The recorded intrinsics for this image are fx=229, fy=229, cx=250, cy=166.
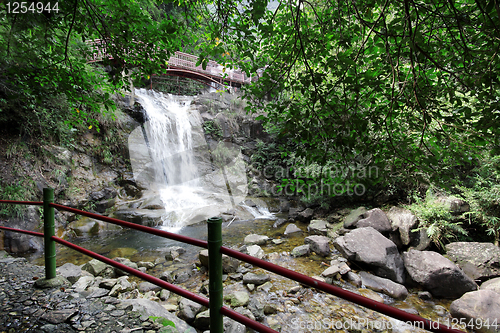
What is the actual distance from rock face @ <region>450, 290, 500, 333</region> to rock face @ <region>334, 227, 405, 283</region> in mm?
981

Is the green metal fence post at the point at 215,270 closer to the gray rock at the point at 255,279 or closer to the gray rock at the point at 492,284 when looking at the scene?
the gray rock at the point at 255,279

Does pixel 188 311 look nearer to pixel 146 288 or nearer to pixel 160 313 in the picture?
pixel 160 313

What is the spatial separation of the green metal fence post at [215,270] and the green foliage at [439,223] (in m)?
5.62

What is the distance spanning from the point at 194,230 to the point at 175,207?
2.08 meters

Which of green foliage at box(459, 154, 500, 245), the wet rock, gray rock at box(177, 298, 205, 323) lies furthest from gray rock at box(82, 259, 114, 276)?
green foliage at box(459, 154, 500, 245)

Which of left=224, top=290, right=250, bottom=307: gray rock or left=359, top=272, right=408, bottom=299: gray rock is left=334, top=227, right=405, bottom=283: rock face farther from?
left=224, top=290, right=250, bottom=307: gray rock

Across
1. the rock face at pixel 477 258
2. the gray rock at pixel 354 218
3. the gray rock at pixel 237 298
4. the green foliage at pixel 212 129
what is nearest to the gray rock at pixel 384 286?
the rock face at pixel 477 258

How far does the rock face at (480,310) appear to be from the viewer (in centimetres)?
321

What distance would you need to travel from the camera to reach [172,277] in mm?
4637

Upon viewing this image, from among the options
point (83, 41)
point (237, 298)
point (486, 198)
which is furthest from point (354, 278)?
point (83, 41)

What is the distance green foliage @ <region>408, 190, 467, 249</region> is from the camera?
509cm

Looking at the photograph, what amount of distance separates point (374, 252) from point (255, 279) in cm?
251

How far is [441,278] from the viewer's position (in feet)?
13.2

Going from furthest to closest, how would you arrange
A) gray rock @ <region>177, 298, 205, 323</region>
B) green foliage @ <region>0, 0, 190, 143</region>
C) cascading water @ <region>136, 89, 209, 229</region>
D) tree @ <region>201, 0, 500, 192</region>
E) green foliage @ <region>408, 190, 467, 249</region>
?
cascading water @ <region>136, 89, 209, 229</region>, green foliage @ <region>408, 190, 467, 249</region>, gray rock @ <region>177, 298, 205, 323</region>, green foliage @ <region>0, 0, 190, 143</region>, tree @ <region>201, 0, 500, 192</region>
